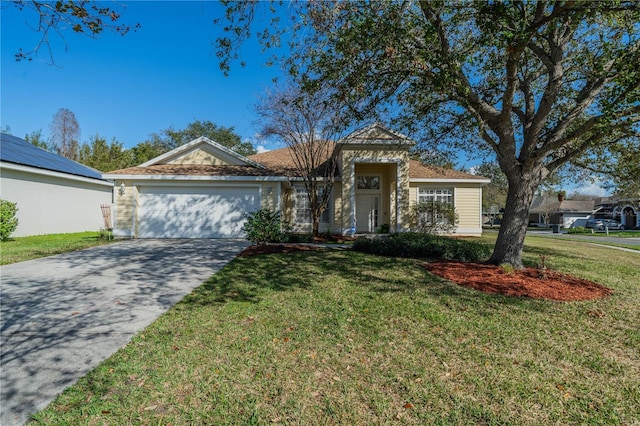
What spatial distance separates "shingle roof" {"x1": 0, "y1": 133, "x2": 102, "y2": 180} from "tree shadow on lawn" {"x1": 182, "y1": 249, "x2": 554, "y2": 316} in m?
12.5

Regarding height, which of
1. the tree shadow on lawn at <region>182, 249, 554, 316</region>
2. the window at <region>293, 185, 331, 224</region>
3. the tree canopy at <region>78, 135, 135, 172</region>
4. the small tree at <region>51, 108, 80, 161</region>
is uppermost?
the small tree at <region>51, 108, 80, 161</region>

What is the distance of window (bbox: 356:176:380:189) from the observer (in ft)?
55.7

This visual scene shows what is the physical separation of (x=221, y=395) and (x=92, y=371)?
4.73ft

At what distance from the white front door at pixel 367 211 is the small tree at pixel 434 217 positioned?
80.9 inches

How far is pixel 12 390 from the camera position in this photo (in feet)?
9.02

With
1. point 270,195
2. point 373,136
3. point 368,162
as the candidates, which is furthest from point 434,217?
point 270,195

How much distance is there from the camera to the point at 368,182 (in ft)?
55.9

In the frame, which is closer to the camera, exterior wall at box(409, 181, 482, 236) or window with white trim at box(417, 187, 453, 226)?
window with white trim at box(417, 187, 453, 226)

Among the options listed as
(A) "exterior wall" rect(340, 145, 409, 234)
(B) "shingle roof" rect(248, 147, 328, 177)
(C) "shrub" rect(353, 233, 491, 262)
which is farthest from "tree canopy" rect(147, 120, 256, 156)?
(C) "shrub" rect(353, 233, 491, 262)

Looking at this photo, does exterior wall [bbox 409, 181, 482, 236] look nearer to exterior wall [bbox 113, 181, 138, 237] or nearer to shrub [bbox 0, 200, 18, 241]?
exterior wall [bbox 113, 181, 138, 237]

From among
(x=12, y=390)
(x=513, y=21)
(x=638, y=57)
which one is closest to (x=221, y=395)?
(x=12, y=390)

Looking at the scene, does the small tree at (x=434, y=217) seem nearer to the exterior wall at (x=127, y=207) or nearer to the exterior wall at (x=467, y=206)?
the exterior wall at (x=467, y=206)

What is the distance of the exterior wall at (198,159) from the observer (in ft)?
51.9

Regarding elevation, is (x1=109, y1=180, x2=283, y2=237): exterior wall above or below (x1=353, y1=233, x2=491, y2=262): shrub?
above
